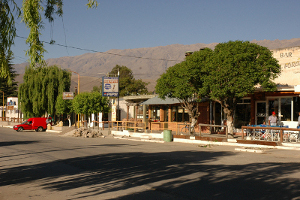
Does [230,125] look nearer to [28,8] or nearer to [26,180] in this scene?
[26,180]

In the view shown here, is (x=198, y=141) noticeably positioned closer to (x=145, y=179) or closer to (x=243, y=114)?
(x=243, y=114)

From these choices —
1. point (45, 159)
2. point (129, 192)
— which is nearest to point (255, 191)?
point (129, 192)

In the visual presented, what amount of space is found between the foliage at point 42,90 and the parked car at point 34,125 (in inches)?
278

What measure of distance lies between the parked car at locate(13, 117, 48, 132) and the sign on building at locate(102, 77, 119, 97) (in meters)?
12.3

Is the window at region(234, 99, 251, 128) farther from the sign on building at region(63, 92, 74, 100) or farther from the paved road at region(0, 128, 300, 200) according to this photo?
the sign on building at region(63, 92, 74, 100)

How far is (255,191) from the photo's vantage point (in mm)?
7465

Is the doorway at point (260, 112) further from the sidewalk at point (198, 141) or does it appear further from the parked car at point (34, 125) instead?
the parked car at point (34, 125)

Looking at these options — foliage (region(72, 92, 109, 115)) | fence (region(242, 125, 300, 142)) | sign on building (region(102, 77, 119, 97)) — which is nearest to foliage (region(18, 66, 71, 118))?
foliage (region(72, 92, 109, 115))

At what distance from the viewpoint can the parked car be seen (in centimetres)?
4109

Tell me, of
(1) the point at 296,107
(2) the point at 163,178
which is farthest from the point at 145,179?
(1) the point at 296,107

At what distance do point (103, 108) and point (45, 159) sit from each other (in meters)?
26.9

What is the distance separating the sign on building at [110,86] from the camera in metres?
34.8

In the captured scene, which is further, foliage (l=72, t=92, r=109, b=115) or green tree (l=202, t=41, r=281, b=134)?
foliage (l=72, t=92, r=109, b=115)

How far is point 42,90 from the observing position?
1928 inches
